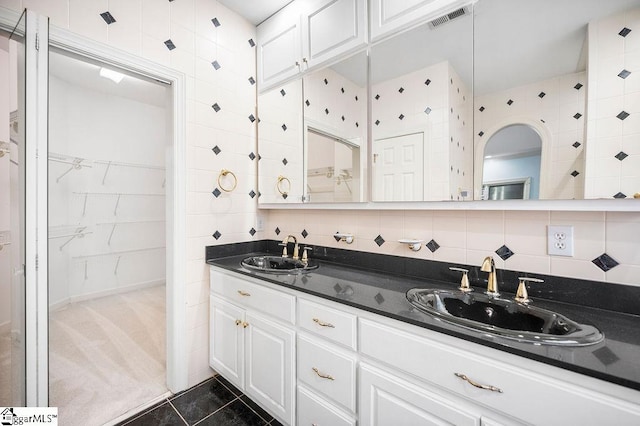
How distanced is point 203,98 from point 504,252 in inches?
81.3

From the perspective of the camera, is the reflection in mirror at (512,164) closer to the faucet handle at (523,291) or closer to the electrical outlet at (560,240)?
the electrical outlet at (560,240)

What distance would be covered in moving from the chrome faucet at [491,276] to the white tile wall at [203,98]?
1681mm

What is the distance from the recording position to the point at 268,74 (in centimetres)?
221

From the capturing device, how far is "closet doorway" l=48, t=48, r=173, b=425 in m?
2.33

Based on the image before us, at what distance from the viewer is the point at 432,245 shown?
5.16ft

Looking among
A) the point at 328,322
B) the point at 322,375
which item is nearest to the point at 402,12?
the point at 328,322

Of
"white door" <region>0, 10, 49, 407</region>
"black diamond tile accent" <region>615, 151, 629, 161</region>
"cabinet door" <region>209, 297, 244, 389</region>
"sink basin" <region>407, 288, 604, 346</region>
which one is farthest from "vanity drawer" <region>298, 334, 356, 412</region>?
"black diamond tile accent" <region>615, 151, 629, 161</region>

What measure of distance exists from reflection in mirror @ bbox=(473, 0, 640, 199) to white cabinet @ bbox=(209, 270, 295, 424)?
3.96ft

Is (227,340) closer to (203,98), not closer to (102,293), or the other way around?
(203,98)

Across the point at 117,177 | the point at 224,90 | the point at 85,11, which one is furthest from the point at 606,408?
the point at 117,177

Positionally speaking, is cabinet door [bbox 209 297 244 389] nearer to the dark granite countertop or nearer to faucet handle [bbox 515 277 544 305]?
the dark granite countertop

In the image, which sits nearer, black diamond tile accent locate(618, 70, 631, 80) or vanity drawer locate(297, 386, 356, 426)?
black diamond tile accent locate(618, 70, 631, 80)

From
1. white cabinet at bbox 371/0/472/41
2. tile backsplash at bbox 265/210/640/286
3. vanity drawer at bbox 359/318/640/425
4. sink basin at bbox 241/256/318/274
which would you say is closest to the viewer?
vanity drawer at bbox 359/318/640/425

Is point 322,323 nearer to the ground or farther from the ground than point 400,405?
farther from the ground
